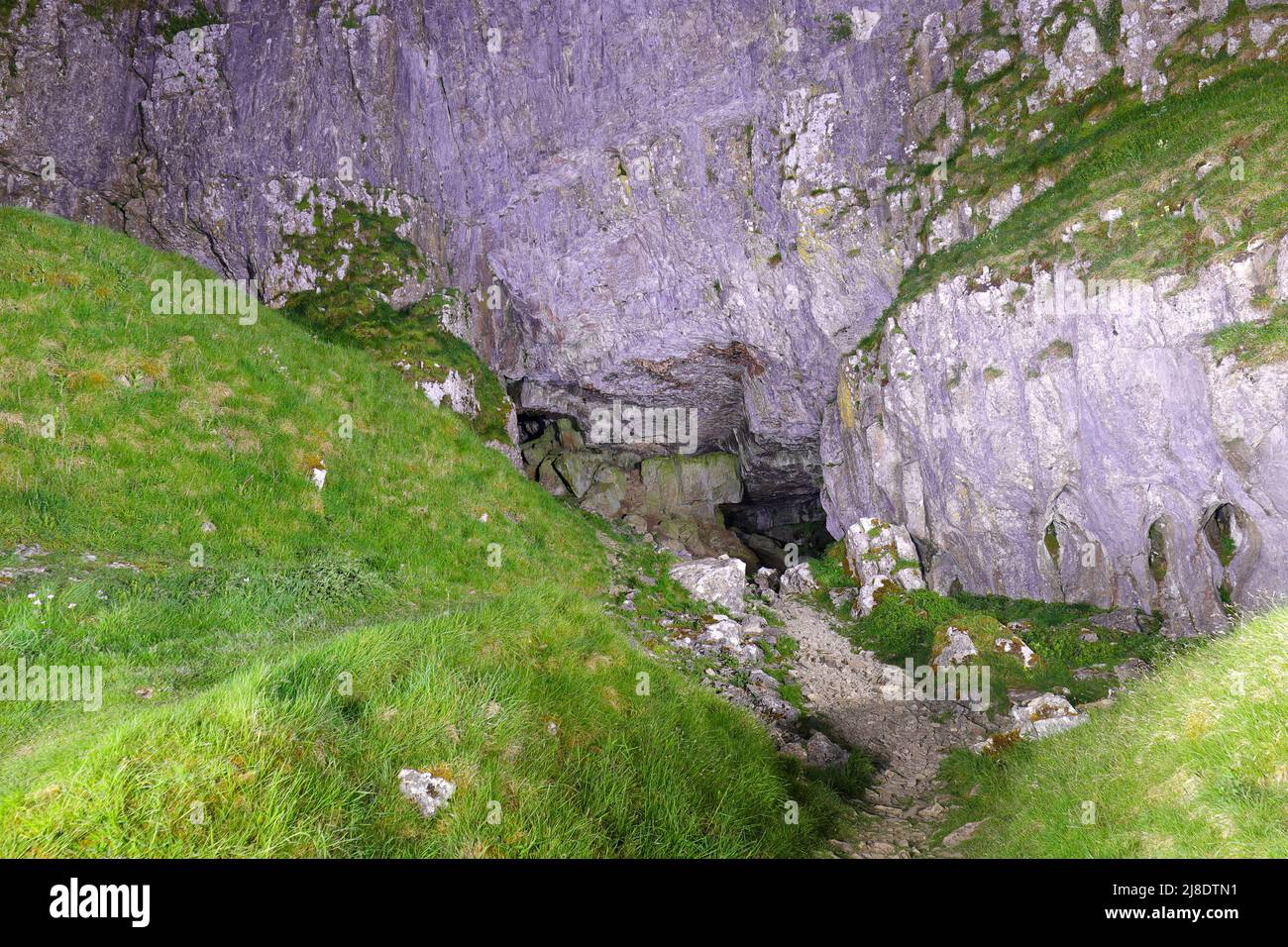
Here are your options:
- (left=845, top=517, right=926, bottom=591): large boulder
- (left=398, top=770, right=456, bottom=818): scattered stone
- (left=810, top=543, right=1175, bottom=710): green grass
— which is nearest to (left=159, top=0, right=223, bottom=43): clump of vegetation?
(left=845, top=517, right=926, bottom=591): large boulder

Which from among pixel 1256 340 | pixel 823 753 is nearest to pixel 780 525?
pixel 1256 340

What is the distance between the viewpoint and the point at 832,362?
1014 inches

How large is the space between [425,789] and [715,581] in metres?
16.2

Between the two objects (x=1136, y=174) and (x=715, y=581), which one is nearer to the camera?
(x=1136, y=174)

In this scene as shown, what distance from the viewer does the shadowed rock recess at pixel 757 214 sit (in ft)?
56.4

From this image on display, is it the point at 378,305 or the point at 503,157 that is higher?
the point at 503,157

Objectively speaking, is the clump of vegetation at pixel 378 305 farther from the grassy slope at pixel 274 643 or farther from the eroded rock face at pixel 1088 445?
the eroded rock face at pixel 1088 445

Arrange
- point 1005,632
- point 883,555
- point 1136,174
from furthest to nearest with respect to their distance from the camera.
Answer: point 883,555 < point 1136,174 < point 1005,632

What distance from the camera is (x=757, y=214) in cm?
2606

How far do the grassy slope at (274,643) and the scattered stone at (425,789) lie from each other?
0.35 ft

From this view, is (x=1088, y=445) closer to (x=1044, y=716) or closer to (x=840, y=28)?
(x=1044, y=716)

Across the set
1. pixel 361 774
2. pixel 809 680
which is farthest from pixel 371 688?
pixel 809 680

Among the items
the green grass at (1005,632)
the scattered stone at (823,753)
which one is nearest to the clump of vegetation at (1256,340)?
the green grass at (1005,632)

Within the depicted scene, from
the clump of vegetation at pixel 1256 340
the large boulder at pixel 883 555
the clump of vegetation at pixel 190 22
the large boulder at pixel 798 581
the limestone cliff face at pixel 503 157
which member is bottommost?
the large boulder at pixel 798 581
